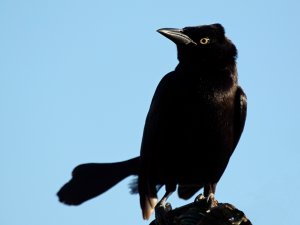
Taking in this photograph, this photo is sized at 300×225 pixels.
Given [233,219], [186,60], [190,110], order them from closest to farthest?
[233,219] < [190,110] < [186,60]

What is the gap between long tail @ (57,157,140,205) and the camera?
825cm

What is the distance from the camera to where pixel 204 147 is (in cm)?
714

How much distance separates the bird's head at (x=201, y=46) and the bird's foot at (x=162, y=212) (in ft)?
5.72

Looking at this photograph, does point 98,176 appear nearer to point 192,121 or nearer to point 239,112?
point 192,121

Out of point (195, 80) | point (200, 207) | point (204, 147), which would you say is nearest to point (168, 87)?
point (195, 80)

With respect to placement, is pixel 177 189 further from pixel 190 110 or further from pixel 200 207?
pixel 200 207

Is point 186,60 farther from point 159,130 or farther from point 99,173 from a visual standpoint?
point 99,173

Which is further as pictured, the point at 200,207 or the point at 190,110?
the point at 190,110

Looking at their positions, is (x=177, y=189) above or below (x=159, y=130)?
below

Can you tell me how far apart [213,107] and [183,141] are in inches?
19.6

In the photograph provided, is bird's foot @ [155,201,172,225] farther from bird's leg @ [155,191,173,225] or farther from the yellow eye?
the yellow eye

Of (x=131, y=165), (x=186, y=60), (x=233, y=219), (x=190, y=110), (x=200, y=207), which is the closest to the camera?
(x=233, y=219)

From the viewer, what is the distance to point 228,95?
735 centimetres

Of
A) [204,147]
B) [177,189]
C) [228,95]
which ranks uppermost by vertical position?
[228,95]
